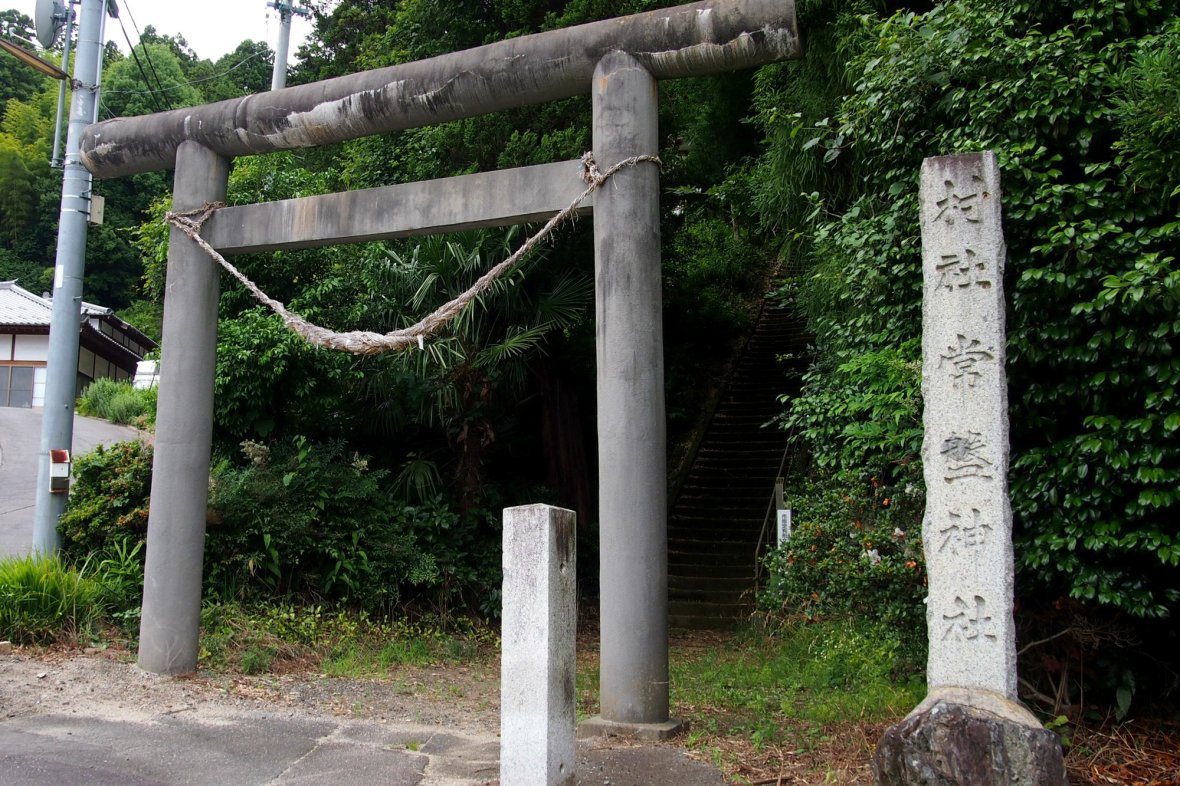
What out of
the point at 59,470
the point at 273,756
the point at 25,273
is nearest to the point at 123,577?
the point at 59,470

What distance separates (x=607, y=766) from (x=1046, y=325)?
349 centimetres

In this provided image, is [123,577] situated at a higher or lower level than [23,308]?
lower

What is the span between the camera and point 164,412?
729cm

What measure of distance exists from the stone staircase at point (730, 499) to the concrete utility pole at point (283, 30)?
1129 centimetres

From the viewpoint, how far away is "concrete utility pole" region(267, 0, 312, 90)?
18.3 m

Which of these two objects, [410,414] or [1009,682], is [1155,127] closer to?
[1009,682]

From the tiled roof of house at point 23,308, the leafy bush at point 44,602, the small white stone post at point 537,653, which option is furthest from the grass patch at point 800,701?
the tiled roof of house at point 23,308

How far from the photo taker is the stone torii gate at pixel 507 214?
5.81 meters

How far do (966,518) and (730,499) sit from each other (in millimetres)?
10005

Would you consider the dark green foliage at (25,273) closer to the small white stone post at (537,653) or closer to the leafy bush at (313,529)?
the leafy bush at (313,529)

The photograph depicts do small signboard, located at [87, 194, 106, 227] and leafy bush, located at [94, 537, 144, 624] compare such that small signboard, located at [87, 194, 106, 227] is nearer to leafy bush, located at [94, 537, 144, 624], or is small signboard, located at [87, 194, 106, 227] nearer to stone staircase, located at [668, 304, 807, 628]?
leafy bush, located at [94, 537, 144, 624]

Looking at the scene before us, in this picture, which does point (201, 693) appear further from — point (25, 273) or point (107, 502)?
point (25, 273)

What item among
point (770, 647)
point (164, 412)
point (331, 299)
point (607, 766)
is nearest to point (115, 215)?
point (331, 299)

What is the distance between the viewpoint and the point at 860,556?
606cm
